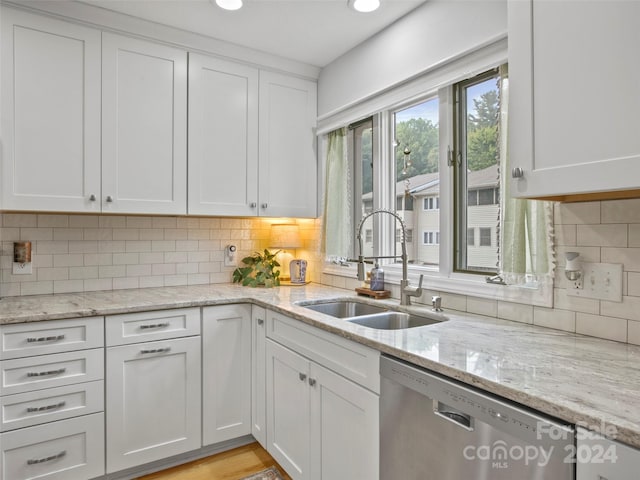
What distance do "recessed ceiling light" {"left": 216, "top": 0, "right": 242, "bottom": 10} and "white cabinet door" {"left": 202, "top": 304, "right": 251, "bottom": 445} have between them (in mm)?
1605

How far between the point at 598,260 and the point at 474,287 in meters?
0.52

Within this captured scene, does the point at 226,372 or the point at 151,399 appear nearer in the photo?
the point at 151,399

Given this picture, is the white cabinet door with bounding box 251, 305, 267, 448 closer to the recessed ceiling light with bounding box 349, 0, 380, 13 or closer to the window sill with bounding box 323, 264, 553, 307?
the window sill with bounding box 323, 264, 553, 307

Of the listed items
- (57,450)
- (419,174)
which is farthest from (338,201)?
(57,450)

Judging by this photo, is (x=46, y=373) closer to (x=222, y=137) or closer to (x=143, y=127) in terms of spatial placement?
(x=143, y=127)

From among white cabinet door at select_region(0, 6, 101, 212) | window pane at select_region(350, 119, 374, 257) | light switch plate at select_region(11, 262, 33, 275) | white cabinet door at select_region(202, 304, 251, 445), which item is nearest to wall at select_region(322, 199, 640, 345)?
window pane at select_region(350, 119, 374, 257)

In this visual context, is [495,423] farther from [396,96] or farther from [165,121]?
[165,121]

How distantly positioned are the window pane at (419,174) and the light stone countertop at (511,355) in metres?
0.38

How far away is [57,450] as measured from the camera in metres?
1.91

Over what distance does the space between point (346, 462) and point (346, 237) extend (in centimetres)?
144

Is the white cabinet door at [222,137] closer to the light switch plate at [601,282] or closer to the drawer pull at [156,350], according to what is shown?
the drawer pull at [156,350]

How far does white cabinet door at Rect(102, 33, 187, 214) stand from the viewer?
7.49ft

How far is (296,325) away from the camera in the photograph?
76.7 inches

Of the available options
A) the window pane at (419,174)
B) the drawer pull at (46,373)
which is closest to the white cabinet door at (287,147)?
the window pane at (419,174)
